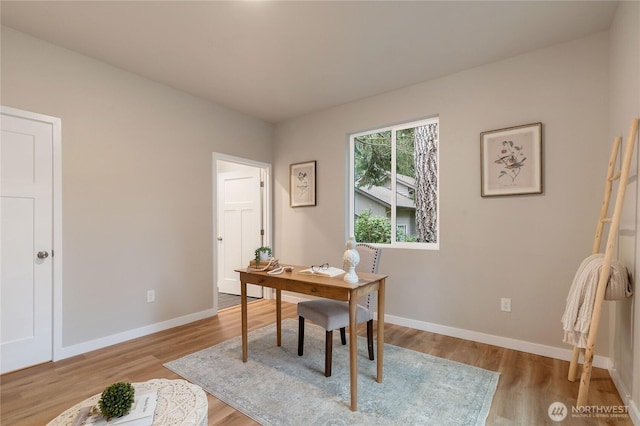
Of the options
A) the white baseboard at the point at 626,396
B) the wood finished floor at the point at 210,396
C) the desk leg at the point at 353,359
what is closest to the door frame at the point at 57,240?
the wood finished floor at the point at 210,396

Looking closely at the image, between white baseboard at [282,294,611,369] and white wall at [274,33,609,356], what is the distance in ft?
0.07

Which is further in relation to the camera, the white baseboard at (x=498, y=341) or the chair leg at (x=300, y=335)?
the chair leg at (x=300, y=335)

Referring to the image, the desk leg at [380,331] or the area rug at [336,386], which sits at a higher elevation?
the desk leg at [380,331]

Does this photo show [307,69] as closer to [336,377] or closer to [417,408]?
[336,377]

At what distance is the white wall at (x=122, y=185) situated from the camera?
8.46 feet

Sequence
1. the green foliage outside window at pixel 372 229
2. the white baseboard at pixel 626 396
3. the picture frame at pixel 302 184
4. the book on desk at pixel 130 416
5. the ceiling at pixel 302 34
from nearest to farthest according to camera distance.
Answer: the book on desk at pixel 130 416
the white baseboard at pixel 626 396
the ceiling at pixel 302 34
the green foliage outside window at pixel 372 229
the picture frame at pixel 302 184

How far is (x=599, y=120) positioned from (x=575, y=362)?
1809 millimetres

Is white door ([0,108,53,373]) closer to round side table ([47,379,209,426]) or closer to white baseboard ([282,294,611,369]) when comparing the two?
round side table ([47,379,209,426])

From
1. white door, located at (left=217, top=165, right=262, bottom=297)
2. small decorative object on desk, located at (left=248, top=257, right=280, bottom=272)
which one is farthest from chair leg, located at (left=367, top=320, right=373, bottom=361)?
white door, located at (left=217, top=165, right=262, bottom=297)

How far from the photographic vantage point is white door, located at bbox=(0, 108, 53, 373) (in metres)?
2.32

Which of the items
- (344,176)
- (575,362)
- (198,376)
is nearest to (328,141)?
(344,176)

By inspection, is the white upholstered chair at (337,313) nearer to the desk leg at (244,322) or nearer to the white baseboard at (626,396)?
the desk leg at (244,322)

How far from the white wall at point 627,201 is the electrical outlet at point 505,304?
67 centimetres

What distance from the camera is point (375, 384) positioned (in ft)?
6.92
